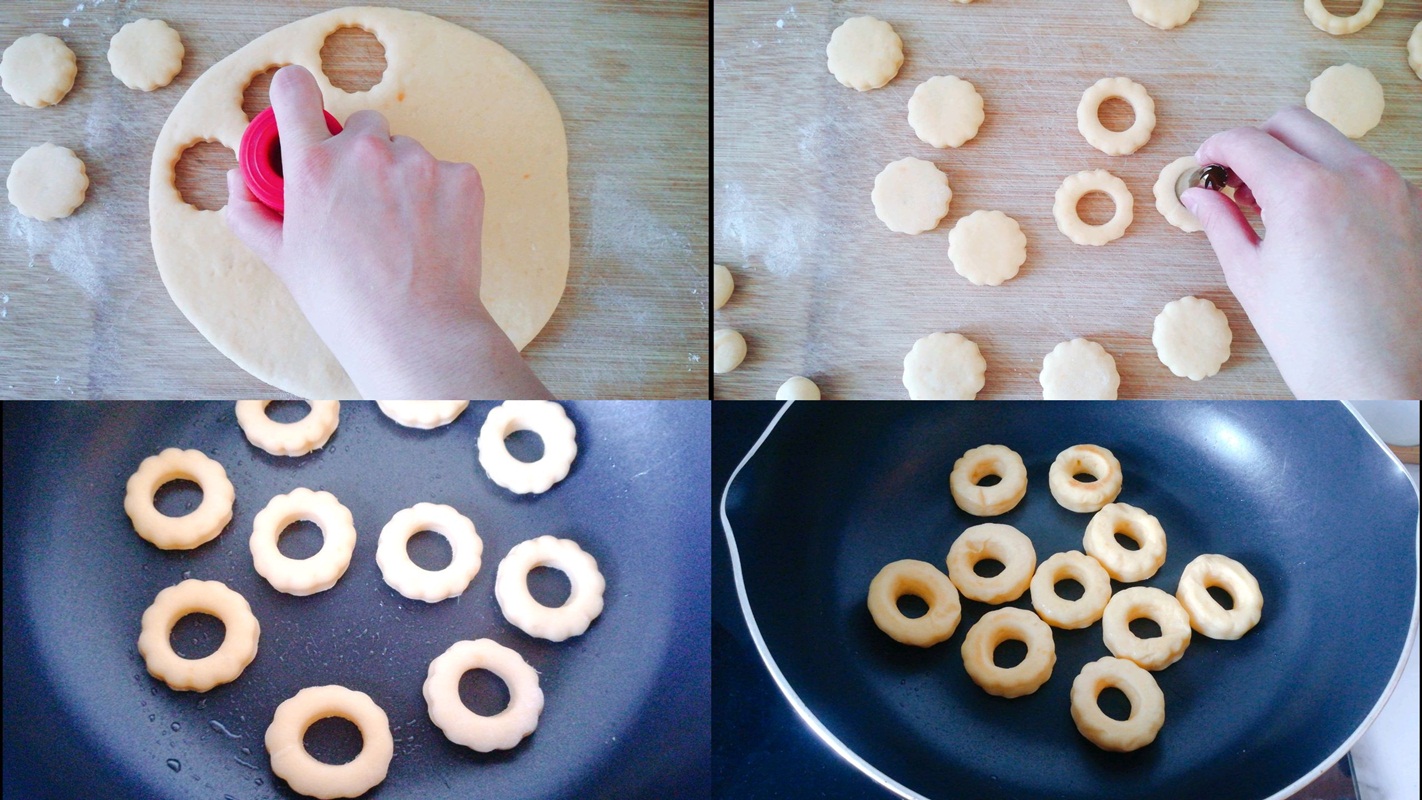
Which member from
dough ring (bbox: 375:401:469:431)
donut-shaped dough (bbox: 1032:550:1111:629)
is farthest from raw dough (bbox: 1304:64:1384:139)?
dough ring (bbox: 375:401:469:431)

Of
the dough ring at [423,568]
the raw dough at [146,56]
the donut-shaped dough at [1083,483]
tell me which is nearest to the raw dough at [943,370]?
the donut-shaped dough at [1083,483]

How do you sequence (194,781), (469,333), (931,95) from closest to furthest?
1. (194,781)
2. (469,333)
3. (931,95)

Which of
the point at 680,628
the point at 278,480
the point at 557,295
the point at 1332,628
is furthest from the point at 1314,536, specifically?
the point at 278,480

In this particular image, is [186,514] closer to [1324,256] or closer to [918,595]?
[918,595]

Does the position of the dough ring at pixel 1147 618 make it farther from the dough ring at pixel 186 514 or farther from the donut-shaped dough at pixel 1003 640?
the dough ring at pixel 186 514

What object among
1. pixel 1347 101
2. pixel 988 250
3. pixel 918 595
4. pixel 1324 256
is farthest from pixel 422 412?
pixel 1347 101

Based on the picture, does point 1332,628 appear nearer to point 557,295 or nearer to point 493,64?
point 557,295
